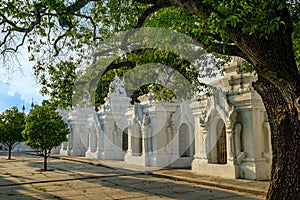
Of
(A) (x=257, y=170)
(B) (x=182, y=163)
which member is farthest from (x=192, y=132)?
(A) (x=257, y=170)

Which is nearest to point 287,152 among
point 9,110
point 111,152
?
point 111,152

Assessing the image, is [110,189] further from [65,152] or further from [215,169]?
[65,152]

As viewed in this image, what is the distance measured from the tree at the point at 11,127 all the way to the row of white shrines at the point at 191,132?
5150 millimetres

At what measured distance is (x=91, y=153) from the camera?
80.3 feet

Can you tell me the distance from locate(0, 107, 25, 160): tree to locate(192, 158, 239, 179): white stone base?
15.7 m

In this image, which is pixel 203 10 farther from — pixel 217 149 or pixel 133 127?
pixel 133 127

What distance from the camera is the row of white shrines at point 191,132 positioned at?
38.0 feet

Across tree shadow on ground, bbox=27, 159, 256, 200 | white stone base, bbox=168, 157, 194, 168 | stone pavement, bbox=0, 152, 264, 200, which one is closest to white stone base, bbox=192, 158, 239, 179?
stone pavement, bbox=0, 152, 264, 200

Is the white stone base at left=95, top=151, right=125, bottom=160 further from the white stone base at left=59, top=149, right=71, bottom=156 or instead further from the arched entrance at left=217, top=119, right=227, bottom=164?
the arched entrance at left=217, top=119, right=227, bottom=164

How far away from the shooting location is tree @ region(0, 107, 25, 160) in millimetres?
24062

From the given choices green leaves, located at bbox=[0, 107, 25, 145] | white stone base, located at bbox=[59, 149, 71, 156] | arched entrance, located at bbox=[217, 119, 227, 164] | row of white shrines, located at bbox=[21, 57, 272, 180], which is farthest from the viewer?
white stone base, located at bbox=[59, 149, 71, 156]

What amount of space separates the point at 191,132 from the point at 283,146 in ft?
40.1

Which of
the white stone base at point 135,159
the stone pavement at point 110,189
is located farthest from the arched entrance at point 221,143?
the white stone base at point 135,159

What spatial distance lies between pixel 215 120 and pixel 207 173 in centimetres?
210
